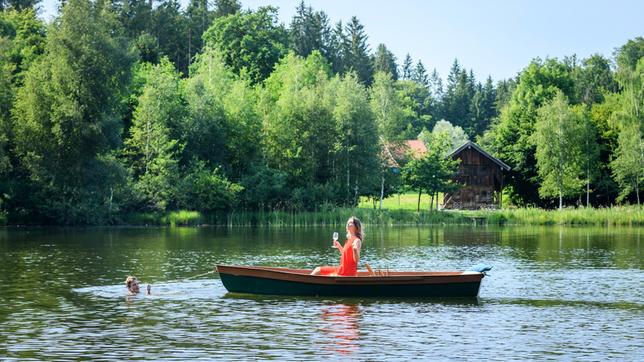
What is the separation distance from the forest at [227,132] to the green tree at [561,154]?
0.13 meters

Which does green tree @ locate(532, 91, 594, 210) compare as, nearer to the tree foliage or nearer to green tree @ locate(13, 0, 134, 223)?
the tree foliage

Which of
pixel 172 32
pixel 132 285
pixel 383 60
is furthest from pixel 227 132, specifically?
pixel 383 60

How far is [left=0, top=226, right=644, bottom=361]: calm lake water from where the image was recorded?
22.7 metres

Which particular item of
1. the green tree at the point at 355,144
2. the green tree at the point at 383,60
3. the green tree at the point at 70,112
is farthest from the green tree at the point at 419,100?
the green tree at the point at 70,112

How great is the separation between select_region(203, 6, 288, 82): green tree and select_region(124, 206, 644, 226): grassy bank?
40471 mm

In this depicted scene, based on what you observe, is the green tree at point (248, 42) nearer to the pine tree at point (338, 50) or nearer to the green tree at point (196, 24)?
the green tree at point (196, 24)

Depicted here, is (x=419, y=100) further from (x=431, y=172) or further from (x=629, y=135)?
(x=629, y=135)

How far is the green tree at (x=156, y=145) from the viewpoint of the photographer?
77.9 m

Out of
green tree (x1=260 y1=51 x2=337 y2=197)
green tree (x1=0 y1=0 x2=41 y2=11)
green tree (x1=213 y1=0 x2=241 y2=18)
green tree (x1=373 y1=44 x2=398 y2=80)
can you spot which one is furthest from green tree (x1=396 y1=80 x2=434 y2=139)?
green tree (x1=260 y1=51 x2=337 y2=197)

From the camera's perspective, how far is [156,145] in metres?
80.2

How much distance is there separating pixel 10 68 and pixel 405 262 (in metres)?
42.7

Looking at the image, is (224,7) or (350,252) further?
(224,7)

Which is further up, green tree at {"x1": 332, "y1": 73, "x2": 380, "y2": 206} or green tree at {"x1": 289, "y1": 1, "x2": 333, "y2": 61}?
green tree at {"x1": 289, "y1": 1, "x2": 333, "y2": 61}

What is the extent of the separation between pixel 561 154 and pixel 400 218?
2010 centimetres
